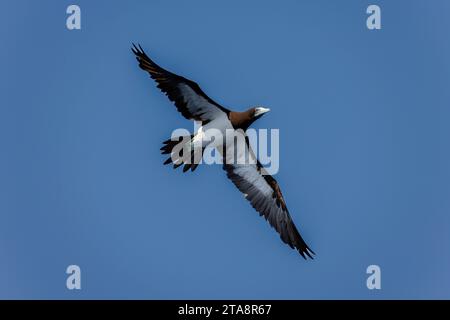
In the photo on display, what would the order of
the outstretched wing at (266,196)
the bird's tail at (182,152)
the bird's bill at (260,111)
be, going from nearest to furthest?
the bird's tail at (182,152) < the bird's bill at (260,111) < the outstretched wing at (266,196)

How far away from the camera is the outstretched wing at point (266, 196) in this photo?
2373 centimetres

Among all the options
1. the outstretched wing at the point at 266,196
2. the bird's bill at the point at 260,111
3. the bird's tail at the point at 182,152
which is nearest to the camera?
the bird's tail at the point at 182,152

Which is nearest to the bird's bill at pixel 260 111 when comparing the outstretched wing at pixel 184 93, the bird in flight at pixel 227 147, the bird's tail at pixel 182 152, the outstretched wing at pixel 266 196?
the bird in flight at pixel 227 147

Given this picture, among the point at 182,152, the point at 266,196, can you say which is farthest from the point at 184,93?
the point at 266,196

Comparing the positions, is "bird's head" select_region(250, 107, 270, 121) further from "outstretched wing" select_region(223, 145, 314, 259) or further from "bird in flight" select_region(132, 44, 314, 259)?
"outstretched wing" select_region(223, 145, 314, 259)

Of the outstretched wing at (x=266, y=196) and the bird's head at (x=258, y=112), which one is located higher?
the bird's head at (x=258, y=112)

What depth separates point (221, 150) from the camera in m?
23.9

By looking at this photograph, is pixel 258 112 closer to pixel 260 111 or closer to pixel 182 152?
pixel 260 111

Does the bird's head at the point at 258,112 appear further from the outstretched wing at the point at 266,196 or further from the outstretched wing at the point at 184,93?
the outstretched wing at the point at 266,196

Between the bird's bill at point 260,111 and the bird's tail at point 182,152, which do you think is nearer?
the bird's tail at point 182,152

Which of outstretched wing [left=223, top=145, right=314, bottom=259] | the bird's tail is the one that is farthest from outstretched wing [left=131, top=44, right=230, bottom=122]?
outstretched wing [left=223, top=145, right=314, bottom=259]
